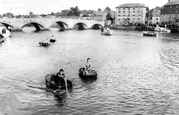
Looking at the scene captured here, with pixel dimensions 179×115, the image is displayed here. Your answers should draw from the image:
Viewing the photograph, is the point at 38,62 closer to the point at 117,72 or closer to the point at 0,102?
the point at 117,72

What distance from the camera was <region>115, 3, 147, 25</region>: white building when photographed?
A: 156962mm

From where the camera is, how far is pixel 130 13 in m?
161

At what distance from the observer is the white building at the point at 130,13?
157m

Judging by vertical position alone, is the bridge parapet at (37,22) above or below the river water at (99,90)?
above

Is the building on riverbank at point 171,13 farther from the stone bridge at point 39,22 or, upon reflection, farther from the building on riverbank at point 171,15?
the stone bridge at point 39,22

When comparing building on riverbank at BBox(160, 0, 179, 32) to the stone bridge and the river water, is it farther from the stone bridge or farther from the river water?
the river water

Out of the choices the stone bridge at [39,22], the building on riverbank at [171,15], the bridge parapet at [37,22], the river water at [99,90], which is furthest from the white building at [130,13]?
the river water at [99,90]

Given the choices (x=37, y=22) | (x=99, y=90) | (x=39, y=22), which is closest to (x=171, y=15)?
(x=39, y=22)

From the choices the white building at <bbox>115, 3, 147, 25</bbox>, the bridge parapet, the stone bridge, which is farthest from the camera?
the white building at <bbox>115, 3, 147, 25</bbox>

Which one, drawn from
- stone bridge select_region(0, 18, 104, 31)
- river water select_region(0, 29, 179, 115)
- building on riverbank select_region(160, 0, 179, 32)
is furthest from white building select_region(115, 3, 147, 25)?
river water select_region(0, 29, 179, 115)

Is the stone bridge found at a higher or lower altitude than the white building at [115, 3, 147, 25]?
lower

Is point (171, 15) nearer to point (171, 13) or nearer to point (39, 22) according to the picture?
point (171, 13)

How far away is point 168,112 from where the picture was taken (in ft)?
63.2

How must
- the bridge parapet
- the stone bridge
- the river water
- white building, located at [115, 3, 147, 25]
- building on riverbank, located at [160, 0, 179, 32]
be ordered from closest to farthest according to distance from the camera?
the river water < the bridge parapet < the stone bridge < building on riverbank, located at [160, 0, 179, 32] < white building, located at [115, 3, 147, 25]
